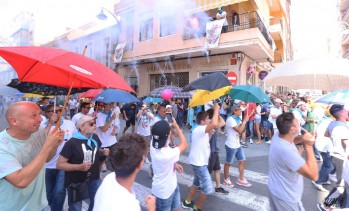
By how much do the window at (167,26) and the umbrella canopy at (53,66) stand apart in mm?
11509

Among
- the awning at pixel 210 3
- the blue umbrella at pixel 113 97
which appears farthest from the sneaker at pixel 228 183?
the awning at pixel 210 3

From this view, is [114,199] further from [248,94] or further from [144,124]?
[144,124]

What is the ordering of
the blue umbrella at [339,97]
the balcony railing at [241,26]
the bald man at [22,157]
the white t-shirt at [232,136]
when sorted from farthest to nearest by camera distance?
the balcony railing at [241,26], the white t-shirt at [232,136], the blue umbrella at [339,97], the bald man at [22,157]

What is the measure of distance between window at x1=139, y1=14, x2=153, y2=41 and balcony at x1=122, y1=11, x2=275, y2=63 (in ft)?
0.95

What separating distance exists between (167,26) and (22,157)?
13189 millimetres

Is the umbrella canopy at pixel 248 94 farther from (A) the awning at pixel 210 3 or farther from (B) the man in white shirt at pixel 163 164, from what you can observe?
(A) the awning at pixel 210 3

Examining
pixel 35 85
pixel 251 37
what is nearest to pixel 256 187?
pixel 35 85

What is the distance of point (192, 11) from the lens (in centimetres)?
1134

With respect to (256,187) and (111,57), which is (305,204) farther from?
(111,57)

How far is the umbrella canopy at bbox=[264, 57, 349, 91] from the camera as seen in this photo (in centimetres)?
299

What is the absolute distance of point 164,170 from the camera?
8.40 ft

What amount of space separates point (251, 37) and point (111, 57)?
10.1 metres

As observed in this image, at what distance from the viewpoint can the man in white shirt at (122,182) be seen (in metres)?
1.46

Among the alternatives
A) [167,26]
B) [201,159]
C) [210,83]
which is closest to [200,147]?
[201,159]
